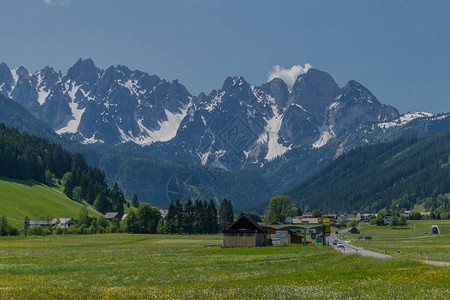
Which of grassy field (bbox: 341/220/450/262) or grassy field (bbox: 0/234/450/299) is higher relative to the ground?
grassy field (bbox: 0/234/450/299)

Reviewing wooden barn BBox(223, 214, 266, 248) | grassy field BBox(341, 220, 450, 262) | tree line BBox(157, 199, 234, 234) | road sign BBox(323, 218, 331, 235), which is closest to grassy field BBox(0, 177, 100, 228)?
tree line BBox(157, 199, 234, 234)

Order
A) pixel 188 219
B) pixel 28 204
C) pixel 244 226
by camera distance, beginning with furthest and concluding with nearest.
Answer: pixel 28 204
pixel 188 219
pixel 244 226

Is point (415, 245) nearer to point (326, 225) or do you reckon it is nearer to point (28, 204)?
point (326, 225)

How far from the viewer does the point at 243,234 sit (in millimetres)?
91000

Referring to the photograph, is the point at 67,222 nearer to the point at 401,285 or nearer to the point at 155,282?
the point at 155,282

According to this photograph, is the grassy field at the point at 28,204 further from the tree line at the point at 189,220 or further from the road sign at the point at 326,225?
the road sign at the point at 326,225

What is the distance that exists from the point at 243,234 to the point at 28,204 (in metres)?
114

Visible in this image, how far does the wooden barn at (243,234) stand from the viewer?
90.5m

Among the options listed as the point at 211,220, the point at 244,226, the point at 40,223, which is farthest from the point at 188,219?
the point at 244,226

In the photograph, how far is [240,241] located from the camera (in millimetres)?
90625

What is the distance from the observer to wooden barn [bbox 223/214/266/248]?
90519mm

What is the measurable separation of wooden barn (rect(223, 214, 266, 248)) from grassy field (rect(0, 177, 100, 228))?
284 feet

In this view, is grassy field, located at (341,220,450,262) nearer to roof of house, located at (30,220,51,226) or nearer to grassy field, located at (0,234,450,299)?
grassy field, located at (0,234,450,299)

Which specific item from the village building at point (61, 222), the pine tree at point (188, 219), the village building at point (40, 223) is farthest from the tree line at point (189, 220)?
the village building at point (40, 223)
